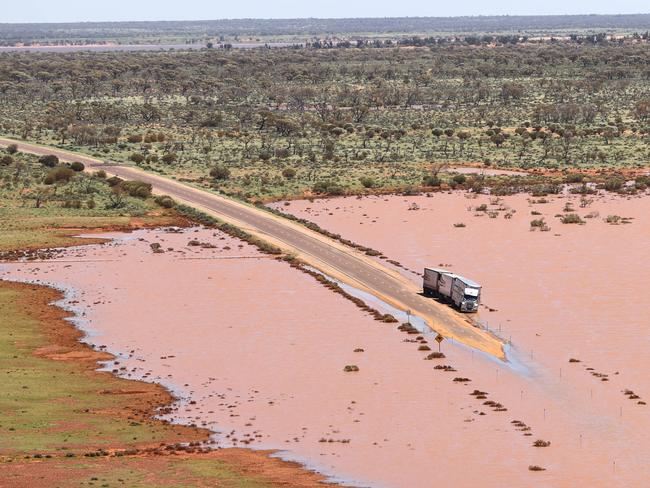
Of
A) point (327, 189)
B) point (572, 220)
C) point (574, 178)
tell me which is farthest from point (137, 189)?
point (574, 178)

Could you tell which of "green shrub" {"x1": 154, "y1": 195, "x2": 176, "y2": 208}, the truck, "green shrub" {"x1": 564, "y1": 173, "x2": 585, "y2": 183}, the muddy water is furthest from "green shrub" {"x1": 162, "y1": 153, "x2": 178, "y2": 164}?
the truck

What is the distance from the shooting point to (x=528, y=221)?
313ft

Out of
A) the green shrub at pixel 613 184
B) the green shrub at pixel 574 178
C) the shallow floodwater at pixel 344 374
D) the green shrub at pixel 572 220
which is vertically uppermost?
the shallow floodwater at pixel 344 374

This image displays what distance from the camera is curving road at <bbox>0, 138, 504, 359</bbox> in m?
65.0

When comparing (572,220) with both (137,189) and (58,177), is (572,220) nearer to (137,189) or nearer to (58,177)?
(137,189)

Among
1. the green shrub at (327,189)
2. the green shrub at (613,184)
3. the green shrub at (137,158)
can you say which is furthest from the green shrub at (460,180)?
the green shrub at (137,158)

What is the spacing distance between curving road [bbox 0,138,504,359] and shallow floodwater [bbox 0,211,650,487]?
2231mm

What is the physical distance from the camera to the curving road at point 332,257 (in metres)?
65.0

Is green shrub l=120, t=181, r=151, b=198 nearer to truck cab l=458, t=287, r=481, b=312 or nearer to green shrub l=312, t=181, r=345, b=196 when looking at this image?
green shrub l=312, t=181, r=345, b=196

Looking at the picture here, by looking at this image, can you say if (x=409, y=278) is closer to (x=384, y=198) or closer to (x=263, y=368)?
(x=263, y=368)

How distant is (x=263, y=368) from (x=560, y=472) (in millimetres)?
18017

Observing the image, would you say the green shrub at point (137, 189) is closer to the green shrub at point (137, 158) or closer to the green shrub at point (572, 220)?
the green shrub at point (137, 158)

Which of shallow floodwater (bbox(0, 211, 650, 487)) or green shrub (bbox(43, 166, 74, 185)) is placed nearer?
shallow floodwater (bbox(0, 211, 650, 487))

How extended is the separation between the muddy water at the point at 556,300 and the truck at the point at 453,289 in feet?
3.61
